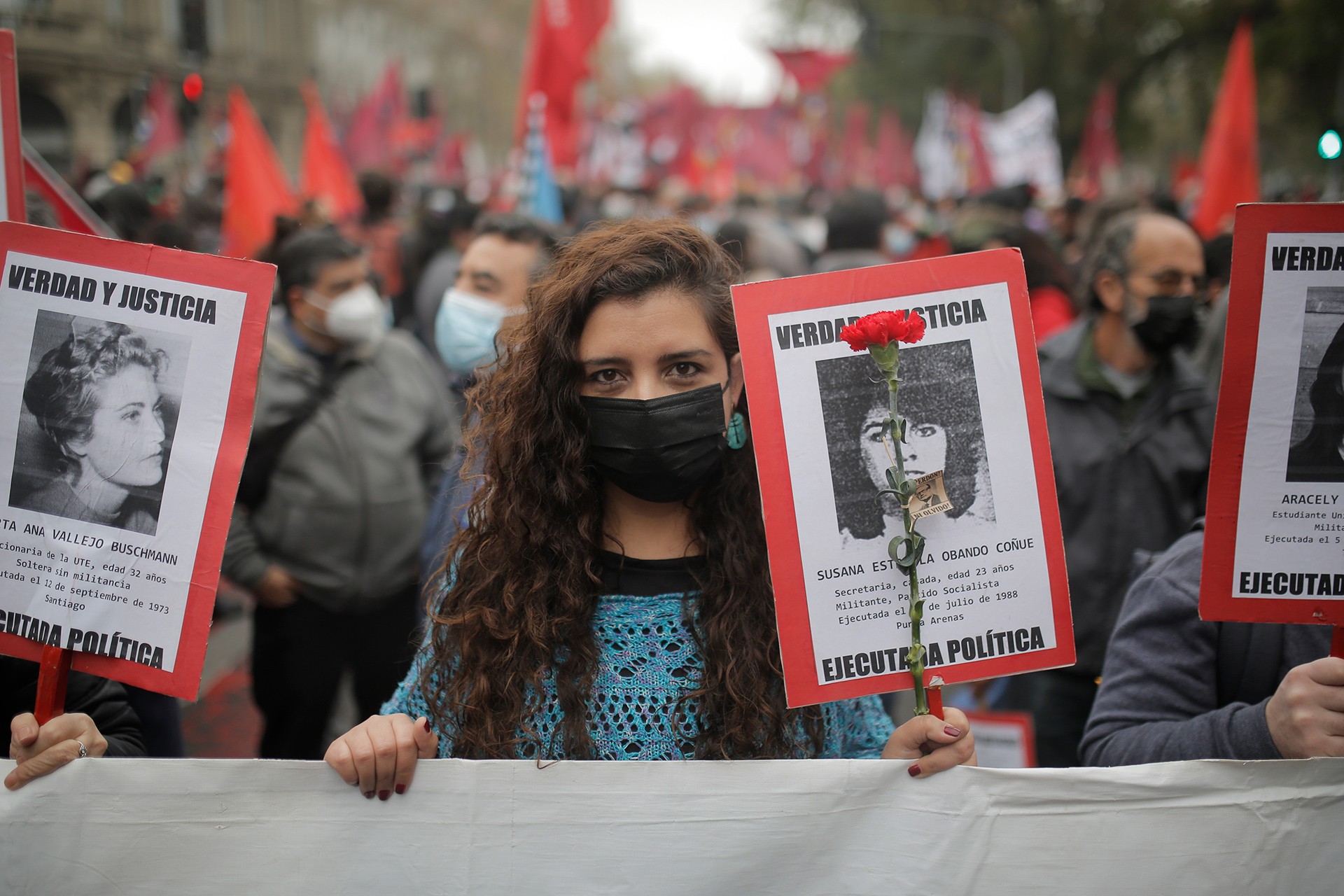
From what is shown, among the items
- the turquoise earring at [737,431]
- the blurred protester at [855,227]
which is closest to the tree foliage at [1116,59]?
the blurred protester at [855,227]

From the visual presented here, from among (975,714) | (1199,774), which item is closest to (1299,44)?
(975,714)

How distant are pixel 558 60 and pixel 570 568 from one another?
5.98 meters

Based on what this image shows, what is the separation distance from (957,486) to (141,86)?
42.0 feet

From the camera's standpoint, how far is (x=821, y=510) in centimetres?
164

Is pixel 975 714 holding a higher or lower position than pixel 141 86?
lower

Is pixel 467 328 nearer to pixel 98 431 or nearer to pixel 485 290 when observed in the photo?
pixel 485 290

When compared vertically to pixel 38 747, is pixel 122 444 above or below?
above

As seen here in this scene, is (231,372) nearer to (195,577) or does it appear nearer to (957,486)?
(195,577)

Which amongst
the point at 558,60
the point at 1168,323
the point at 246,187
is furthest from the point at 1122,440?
the point at 246,187

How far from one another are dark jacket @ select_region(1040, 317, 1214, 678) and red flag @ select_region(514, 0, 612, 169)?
4708 mm

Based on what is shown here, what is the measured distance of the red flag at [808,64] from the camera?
2078 cm

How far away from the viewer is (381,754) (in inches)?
65.7

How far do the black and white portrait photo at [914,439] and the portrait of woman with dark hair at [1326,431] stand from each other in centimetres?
46

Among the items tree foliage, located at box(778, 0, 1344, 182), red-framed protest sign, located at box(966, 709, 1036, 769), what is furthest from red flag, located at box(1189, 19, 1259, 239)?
tree foliage, located at box(778, 0, 1344, 182)
